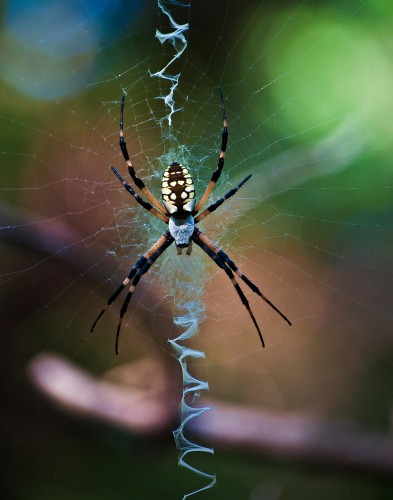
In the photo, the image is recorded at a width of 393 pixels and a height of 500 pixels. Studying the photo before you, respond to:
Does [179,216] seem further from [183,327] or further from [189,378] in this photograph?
[189,378]

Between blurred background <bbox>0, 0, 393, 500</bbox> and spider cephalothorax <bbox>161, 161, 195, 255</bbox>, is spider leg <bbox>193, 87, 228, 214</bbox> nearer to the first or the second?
spider cephalothorax <bbox>161, 161, 195, 255</bbox>

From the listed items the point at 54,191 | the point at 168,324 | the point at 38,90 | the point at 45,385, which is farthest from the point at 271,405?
the point at 38,90

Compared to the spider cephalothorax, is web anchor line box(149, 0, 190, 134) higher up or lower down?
higher up

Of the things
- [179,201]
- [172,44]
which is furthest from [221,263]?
[172,44]

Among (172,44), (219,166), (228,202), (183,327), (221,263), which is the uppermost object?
(172,44)

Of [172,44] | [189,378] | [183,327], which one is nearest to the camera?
[172,44]

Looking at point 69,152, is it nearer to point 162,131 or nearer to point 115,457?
point 162,131

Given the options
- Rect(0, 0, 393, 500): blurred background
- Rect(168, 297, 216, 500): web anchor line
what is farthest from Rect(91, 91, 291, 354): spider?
Rect(168, 297, 216, 500): web anchor line

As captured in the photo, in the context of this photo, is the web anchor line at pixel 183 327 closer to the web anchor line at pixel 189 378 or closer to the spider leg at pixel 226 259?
the web anchor line at pixel 189 378
